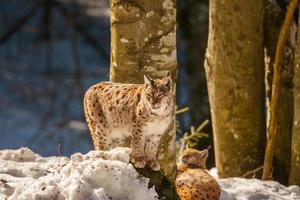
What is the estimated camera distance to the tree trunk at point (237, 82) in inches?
196

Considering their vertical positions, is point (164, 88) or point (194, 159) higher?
point (164, 88)

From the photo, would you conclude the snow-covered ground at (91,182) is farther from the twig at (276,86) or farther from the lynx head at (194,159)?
the twig at (276,86)

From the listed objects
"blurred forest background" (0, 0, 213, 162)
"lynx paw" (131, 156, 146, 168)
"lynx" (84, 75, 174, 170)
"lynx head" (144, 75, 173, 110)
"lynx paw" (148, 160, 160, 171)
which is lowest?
"blurred forest background" (0, 0, 213, 162)

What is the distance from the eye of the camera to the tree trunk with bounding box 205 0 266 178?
4988 mm

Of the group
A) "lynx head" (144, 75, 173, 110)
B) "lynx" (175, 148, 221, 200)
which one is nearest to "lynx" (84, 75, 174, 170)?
"lynx head" (144, 75, 173, 110)

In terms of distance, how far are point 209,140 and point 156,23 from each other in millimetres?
3524

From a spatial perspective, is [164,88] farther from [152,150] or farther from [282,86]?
[282,86]

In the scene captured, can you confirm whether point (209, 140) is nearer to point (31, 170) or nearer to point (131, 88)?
A: point (31, 170)

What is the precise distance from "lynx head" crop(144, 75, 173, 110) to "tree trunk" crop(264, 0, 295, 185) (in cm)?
167

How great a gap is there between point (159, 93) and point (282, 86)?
1776 mm

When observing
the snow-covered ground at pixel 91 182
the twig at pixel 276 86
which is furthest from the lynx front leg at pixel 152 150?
the twig at pixel 276 86

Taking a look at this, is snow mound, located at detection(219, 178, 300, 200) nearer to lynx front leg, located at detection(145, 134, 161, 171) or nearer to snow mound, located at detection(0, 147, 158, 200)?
lynx front leg, located at detection(145, 134, 161, 171)

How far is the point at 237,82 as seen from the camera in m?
5.07

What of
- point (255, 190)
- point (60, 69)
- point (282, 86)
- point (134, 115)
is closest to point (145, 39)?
point (134, 115)
